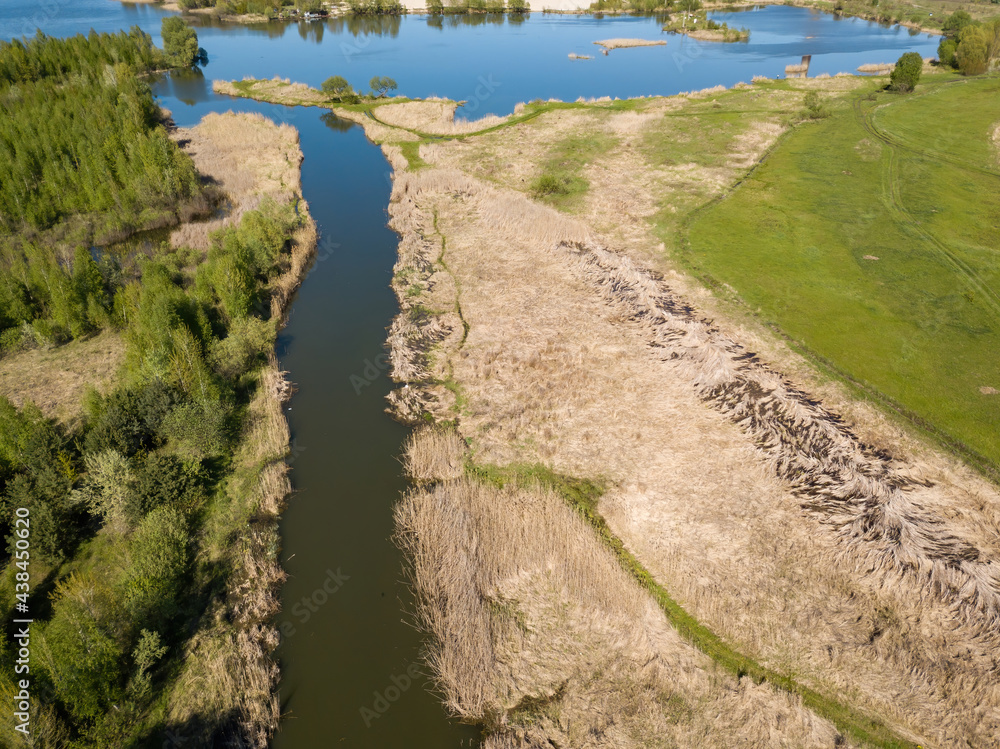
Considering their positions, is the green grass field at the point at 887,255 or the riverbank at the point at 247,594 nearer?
the riverbank at the point at 247,594

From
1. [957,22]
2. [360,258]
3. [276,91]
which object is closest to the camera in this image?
[360,258]

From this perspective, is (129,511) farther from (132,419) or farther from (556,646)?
(556,646)

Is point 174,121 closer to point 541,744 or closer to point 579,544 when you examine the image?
point 579,544

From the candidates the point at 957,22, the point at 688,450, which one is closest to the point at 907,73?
the point at 957,22

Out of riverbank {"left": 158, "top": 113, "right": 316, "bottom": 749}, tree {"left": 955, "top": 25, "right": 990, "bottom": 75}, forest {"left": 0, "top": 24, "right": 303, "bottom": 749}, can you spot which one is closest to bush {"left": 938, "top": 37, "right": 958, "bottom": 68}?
tree {"left": 955, "top": 25, "right": 990, "bottom": 75}

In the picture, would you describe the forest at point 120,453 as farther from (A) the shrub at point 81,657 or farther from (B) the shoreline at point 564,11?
(B) the shoreline at point 564,11

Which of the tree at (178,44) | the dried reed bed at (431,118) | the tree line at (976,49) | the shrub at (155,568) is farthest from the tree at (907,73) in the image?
the tree at (178,44)

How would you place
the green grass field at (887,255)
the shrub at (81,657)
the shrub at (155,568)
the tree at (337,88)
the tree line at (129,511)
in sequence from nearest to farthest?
the shrub at (81,657)
the tree line at (129,511)
the shrub at (155,568)
the green grass field at (887,255)
the tree at (337,88)
